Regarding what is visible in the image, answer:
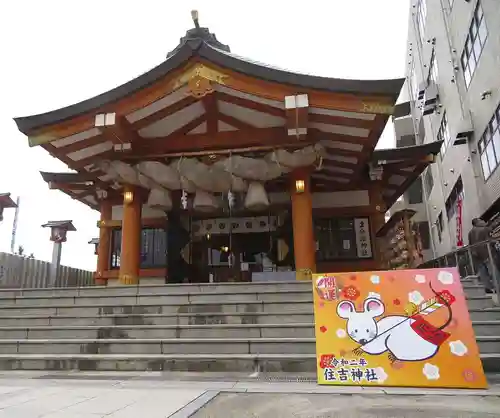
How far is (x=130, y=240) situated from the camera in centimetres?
986

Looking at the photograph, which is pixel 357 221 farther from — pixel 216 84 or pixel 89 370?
pixel 89 370

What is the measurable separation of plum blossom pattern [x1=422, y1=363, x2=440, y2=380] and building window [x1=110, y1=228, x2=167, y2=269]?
958cm

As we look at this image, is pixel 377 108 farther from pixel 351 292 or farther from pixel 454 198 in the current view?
pixel 454 198

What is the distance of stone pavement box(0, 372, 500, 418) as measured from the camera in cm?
347

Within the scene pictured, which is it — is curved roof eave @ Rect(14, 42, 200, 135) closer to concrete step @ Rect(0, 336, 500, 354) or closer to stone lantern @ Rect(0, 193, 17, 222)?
stone lantern @ Rect(0, 193, 17, 222)

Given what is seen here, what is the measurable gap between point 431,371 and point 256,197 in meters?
6.15

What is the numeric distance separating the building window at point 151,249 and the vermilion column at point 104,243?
169 millimetres

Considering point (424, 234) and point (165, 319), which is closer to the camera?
point (165, 319)

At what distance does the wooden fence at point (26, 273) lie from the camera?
10523mm

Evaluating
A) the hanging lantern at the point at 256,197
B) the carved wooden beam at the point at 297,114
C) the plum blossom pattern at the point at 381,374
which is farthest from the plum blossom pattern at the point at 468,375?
the hanging lantern at the point at 256,197

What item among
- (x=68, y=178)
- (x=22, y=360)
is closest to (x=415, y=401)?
(x=22, y=360)

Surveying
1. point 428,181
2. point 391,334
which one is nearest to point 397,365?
point 391,334

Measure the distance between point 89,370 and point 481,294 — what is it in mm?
6767

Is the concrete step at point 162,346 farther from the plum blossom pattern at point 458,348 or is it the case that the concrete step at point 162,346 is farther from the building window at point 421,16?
the building window at point 421,16
